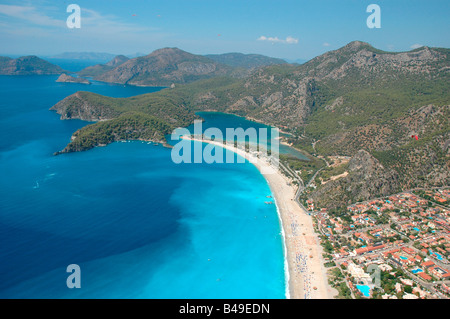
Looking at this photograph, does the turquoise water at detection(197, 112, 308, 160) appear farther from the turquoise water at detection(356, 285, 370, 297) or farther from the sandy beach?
the turquoise water at detection(356, 285, 370, 297)

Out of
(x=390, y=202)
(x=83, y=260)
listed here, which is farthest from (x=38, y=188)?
(x=390, y=202)

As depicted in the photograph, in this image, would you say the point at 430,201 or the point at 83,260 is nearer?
the point at 83,260

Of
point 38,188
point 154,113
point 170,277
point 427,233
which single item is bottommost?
point 170,277

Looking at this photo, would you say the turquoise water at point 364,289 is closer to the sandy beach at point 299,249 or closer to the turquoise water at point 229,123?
the sandy beach at point 299,249

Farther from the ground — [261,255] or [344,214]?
[344,214]

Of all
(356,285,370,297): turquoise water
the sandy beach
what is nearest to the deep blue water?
the sandy beach

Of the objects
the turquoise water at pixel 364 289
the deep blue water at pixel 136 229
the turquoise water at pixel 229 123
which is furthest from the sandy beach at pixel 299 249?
the turquoise water at pixel 229 123

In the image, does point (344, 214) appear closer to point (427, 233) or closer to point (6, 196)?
point (427, 233)
